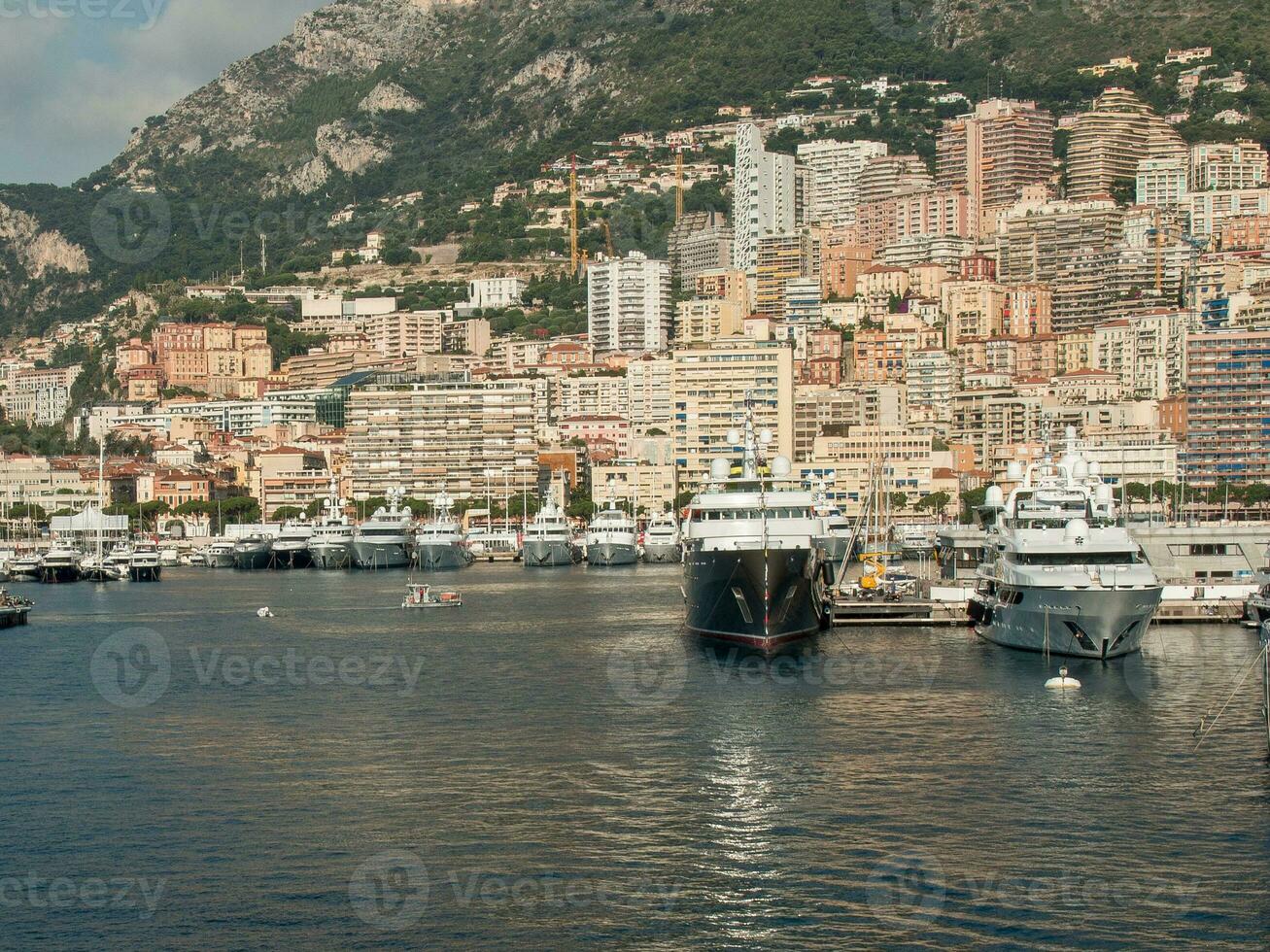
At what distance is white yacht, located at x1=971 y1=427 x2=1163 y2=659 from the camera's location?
181ft

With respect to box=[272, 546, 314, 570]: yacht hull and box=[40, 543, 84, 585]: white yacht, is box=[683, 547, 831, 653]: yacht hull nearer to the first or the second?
box=[40, 543, 84, 585]: white yacht

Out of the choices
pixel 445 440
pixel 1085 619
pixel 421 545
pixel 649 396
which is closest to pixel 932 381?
pixel 649 396

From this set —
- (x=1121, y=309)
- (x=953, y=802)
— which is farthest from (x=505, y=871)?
(x=1121, y=309)

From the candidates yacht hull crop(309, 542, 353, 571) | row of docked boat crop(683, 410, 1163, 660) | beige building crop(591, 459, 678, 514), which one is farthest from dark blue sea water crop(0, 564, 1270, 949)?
beige building crop(591, 459, 678, 514)

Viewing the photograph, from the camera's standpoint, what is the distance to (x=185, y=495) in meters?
182

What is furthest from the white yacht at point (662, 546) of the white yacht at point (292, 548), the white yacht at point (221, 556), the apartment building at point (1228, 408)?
the apartment building at point (1228, 408)

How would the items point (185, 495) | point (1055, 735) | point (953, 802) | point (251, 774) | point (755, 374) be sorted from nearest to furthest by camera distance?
point (953, 802) < point (251, 774) < point (1055, 735) < point (755, 374) < point (185, 495)

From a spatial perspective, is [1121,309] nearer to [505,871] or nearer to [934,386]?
[934,386]

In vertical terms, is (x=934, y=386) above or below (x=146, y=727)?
above

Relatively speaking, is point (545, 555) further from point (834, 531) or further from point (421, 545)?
point (834, 531)

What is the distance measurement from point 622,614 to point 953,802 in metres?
42.9

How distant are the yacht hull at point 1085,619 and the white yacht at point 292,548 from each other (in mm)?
91216

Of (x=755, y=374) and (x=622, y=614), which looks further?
(x=755, y=374)

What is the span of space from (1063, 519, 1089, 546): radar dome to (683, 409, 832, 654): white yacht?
28.8 ft
